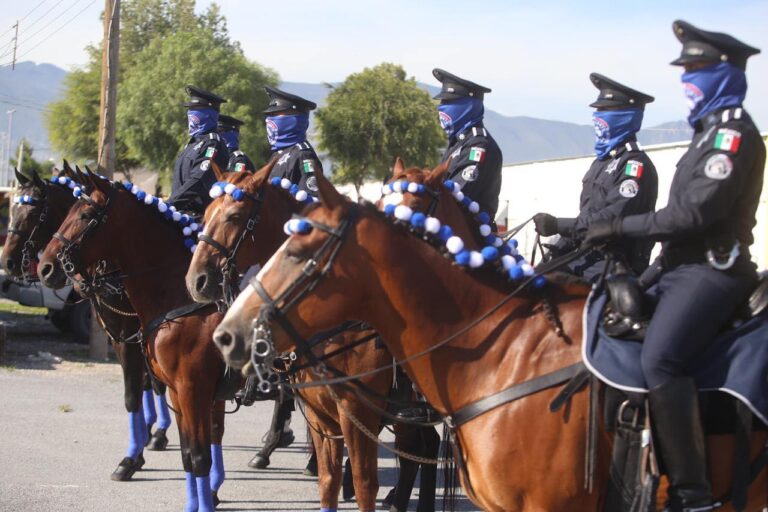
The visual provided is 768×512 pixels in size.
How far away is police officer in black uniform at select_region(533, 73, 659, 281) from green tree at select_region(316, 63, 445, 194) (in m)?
22.6

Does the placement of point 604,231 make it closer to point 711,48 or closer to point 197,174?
point 711,48

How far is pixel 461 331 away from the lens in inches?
165

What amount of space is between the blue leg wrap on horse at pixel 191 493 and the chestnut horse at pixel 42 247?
1634mm

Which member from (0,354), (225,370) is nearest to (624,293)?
(225,370)

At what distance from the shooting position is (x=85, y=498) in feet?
25.7

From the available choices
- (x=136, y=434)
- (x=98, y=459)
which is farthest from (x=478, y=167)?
(x=98, y=459)

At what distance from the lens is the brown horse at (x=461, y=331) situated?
13.0 feet

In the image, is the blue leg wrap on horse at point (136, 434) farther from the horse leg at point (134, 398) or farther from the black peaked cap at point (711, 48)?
the black peaked cap at point (711, 48)

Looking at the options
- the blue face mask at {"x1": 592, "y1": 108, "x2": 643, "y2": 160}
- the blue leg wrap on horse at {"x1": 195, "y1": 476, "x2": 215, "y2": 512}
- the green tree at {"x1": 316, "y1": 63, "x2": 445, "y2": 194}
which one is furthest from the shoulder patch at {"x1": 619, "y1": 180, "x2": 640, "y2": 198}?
the green tree at {"x1": 316, "y1": 63, "x2": 445, "y2": 194}

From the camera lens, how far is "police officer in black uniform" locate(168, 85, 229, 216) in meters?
8.39

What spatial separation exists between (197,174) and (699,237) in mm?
5361

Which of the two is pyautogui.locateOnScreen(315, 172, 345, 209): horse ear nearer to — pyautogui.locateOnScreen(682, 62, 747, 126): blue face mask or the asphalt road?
pyautogui.locateOnScreen(682, 62, 747, 126): blue face mask

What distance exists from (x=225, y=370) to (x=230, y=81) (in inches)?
816

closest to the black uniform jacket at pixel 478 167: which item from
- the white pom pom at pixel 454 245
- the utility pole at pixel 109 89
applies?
the white pom pom at pixel 454 245
